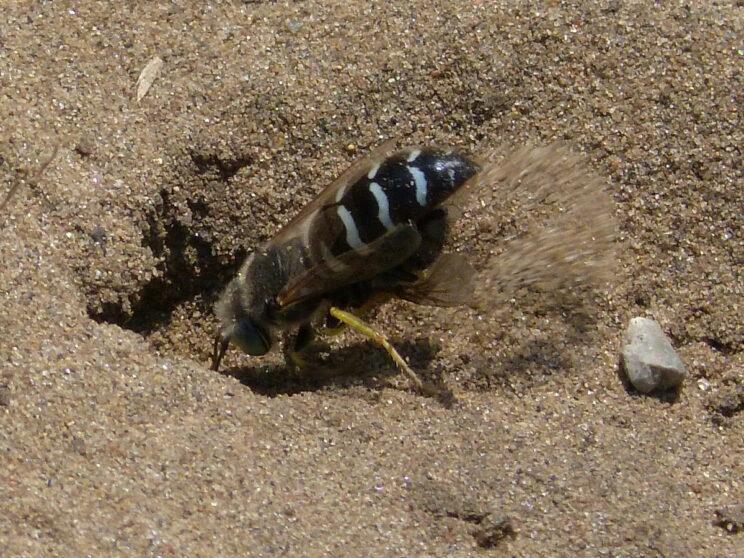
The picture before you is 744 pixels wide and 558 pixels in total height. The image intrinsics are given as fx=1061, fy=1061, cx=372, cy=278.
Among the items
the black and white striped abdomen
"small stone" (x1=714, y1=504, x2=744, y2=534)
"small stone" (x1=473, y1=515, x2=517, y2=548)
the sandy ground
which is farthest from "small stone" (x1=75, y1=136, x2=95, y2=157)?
"small stone" (x1=714, y1=504, x2=744, y2=534)

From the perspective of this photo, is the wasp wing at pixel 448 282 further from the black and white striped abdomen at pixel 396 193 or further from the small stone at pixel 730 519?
the small stone at pixel 730 519

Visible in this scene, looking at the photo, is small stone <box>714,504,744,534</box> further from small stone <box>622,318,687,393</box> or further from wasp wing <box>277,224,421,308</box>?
wasp wing <box>277,224,421,308</box>

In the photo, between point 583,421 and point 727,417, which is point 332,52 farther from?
point 727,417

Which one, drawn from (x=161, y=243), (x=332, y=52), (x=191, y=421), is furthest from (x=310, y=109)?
(x=191, y=421)

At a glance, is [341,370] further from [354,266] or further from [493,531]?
[493,531]

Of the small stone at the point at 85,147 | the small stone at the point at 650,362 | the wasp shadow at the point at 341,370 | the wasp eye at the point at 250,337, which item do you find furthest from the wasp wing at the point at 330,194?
the small stone at the point at 650,362

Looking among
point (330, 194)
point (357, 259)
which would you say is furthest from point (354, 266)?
point (330, 194)
